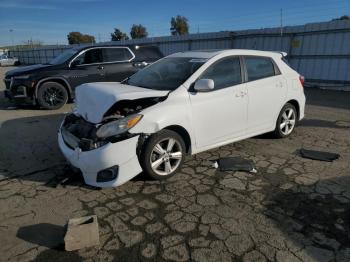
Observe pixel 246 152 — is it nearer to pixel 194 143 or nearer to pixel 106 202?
pixel 194 143

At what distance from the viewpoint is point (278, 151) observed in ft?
17.8

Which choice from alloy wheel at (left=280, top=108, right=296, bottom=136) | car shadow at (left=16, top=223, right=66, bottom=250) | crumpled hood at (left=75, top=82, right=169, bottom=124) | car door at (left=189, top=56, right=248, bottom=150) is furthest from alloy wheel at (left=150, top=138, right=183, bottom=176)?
alloy wheel at (left=280, top=108, right=296, bottom=136)

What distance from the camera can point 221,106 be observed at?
474 centimetres

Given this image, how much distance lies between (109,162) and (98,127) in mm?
484

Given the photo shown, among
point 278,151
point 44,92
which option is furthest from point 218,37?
point 278,151

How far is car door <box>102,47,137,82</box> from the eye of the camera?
977cm

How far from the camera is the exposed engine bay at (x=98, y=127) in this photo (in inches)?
151

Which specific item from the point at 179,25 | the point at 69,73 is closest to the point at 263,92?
the point at 69,73

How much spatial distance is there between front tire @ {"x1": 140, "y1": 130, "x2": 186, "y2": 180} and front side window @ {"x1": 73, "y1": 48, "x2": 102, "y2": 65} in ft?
20.7

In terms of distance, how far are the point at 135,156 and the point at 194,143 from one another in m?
0.97

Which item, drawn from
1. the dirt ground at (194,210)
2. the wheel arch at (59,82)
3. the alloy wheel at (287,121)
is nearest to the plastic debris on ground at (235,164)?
the dirt ground at (194,210)

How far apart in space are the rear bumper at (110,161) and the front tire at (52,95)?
572 centimetres

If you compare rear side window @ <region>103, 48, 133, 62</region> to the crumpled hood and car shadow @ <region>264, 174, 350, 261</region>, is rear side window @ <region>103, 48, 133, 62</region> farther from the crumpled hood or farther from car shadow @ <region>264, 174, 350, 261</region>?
car shadow @ <region>264, 174, 350, 261</region>

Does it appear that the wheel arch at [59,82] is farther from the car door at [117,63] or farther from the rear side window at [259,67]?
the rear side window at [259,67]
